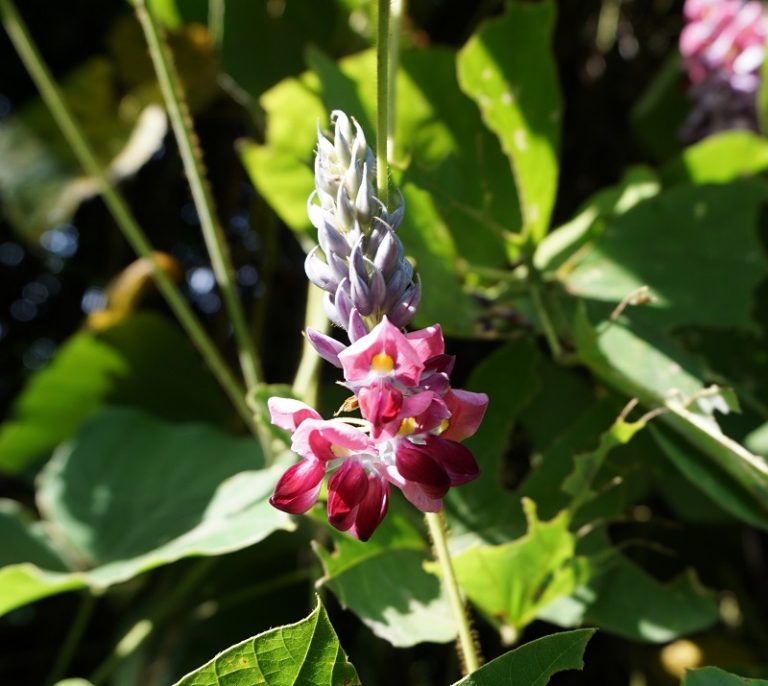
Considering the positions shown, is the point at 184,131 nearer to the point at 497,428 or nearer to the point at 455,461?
the point at 497,428

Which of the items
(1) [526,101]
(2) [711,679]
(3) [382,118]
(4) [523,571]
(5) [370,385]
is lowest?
(2) [711,679]

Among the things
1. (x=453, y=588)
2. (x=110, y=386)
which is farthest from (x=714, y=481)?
(x=110, y=386)

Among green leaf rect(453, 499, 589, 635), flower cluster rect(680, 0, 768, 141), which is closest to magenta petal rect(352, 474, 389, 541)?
green leaf rect(453, 499, 589, 635)

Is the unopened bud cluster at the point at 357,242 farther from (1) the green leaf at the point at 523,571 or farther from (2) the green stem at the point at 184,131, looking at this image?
(2) the green stem at the point at 184,131

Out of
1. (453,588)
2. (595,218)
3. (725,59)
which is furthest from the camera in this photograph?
(725,59)

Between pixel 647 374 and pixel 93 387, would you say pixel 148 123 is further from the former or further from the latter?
pixel 647 374

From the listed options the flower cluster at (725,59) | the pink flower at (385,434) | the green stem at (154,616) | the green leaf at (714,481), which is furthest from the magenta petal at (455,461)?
the flower cluster at (725,59)

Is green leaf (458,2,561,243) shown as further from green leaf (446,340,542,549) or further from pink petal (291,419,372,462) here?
pink petal (291,419,372,462)
